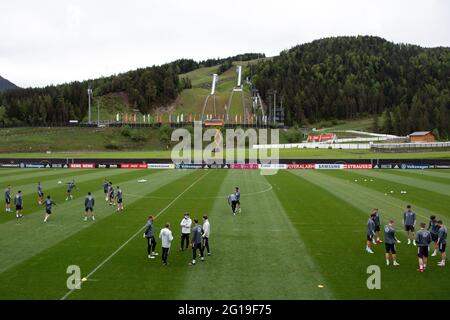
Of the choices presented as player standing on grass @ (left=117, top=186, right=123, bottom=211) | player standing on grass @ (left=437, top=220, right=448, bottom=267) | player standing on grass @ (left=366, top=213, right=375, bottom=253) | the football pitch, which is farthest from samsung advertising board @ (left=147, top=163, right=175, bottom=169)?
player standing on grass @ (left=437, top=220, right=448, bottom=267)

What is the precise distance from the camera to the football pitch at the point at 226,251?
14.7m

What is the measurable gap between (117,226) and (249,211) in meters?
9.17

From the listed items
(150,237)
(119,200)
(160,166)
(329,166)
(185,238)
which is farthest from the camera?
(160,166)

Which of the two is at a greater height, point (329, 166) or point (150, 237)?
point (150, 237)

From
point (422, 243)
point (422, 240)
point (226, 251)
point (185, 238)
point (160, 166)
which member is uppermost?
point (422, 240)

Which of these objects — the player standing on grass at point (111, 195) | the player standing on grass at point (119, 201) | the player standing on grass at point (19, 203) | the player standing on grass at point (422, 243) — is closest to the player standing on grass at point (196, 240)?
the player standing on grass at point (422, 243)

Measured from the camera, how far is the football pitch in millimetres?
14734

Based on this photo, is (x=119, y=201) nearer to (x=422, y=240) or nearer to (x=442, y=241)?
(x=422, y=240)

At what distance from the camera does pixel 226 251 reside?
1994 centimetres

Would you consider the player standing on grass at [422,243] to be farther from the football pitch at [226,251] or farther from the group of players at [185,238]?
the group of players at [185,238]

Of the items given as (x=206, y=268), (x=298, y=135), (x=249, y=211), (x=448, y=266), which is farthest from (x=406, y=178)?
(x=298, y=135)

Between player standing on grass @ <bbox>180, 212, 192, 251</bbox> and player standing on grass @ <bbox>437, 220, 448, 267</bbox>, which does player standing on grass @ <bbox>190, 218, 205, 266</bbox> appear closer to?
A: player standing on grass @ <bbox>180, 212, 192, 251</bbox>

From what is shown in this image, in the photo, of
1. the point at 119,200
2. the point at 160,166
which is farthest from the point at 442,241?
the point at 160,166
